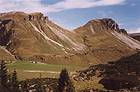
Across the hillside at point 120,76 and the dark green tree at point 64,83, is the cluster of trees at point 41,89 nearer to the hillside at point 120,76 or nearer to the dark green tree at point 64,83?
the dark green tree at point 64,83

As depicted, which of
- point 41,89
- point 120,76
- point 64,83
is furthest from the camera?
point 120,76

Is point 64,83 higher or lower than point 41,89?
higher

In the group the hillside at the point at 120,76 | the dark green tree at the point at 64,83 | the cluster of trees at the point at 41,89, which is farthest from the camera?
the hillside at the point at 120,76

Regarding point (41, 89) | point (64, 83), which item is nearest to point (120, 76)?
point (41, 89)

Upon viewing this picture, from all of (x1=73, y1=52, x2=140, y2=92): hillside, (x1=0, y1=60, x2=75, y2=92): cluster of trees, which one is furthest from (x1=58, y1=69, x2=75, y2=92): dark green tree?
(x1=73, y1=52, x2=140, y2=92): hillside

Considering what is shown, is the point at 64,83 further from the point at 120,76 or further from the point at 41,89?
the point at 120,76

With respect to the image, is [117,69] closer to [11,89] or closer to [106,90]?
[106,90]

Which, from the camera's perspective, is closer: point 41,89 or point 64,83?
point 64,83

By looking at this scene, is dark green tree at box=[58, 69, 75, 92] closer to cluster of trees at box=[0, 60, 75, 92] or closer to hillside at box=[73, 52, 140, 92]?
cluster of trees at box=[0, 60, 75, 92]

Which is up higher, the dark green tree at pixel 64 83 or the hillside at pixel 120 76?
the dark green tree at pixel 64 83

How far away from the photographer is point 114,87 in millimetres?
127000

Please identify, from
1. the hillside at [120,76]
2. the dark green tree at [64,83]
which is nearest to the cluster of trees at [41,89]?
the dark green tree at [64,83]

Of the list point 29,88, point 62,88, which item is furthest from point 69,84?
point 29,88

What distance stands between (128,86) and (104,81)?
345 inches
